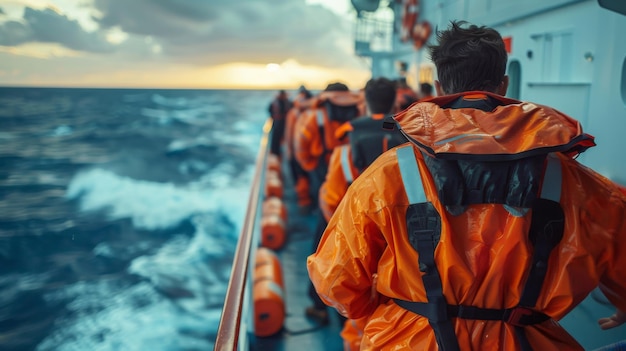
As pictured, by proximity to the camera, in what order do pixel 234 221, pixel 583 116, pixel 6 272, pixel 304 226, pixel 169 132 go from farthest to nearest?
pixel 169 132 → pixel 234 221 → pixel 6 272 → pixel 304 226 → pixel 583 116

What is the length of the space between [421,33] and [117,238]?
835 cm

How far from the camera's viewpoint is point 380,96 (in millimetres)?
2473

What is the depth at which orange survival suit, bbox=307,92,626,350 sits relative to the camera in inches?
37.7

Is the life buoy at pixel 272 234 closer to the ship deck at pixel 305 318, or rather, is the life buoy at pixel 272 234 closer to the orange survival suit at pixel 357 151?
the ship deck at pixel 305 318

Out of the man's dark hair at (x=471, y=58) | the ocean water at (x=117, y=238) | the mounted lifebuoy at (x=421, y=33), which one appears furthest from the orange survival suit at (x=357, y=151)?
the mounted lifebuoy at (x=421, y=33)

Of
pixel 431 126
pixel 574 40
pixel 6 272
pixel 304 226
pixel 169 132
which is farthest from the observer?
pixel 169 132

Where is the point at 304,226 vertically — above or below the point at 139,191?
above

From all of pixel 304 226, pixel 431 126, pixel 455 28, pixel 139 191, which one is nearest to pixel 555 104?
pixel 455 28

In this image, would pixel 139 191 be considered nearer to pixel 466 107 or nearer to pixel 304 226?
pixel 304 226

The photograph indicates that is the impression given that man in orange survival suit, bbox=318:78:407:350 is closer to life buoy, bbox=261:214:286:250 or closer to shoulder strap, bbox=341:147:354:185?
shoulder strap, bbox=341:147:354:185

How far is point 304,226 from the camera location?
18.1 ft

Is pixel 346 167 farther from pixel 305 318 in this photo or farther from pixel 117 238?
pixel 117 238

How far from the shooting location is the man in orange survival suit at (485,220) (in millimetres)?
960

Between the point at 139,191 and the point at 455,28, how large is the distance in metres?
16.0
